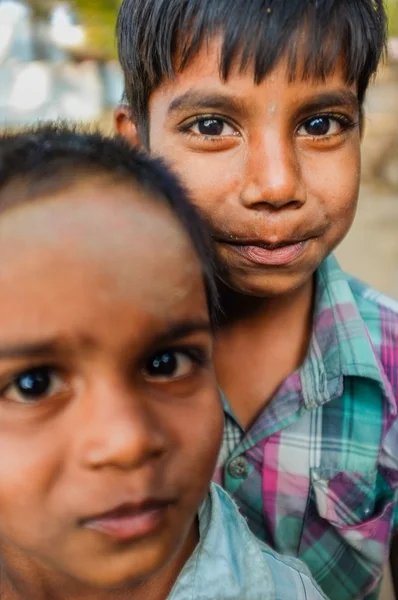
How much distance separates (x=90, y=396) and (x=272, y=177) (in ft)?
1.84

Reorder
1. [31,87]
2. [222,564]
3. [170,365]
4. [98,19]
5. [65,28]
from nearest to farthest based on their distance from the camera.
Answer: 1. [170,365]
2. [222,564]
3. [98,19]
4. [65,28]
5. [31,87]

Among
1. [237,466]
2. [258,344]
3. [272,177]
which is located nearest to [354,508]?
[237,466]

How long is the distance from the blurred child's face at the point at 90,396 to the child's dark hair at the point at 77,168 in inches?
0.9

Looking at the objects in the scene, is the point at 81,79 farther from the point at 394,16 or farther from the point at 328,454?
the point at 328,454

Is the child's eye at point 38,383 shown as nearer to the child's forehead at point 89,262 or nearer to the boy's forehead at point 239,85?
the child's forehead at point 89,262

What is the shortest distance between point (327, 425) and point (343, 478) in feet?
0.36

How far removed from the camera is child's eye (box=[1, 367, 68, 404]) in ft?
1.89

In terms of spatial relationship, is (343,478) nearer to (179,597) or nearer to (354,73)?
(179,597)

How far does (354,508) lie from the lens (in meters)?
1.22

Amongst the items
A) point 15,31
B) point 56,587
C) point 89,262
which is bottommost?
point 56,587

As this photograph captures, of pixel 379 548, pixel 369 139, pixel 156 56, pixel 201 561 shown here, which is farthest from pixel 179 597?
pixel 369 139

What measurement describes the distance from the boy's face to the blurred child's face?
0.44m

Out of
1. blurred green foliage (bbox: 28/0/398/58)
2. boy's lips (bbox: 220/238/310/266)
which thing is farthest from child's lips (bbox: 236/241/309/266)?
blurred green foliage (bbox: 28/0/398/58)

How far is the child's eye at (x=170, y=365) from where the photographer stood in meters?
0.63
